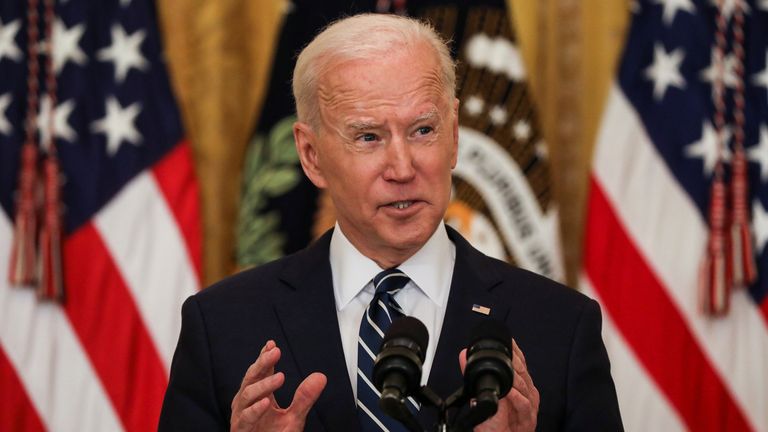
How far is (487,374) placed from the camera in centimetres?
160

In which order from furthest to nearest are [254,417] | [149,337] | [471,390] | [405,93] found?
[149,337] < [405,93] < [254,417] < [471,390]

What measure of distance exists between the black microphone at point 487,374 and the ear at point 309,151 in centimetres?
79

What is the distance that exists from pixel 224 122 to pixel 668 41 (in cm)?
155

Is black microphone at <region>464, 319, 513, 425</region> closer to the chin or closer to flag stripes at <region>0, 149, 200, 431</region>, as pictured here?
the chin

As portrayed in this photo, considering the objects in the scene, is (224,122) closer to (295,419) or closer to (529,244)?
(529,244)

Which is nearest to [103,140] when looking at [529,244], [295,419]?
[529,244]

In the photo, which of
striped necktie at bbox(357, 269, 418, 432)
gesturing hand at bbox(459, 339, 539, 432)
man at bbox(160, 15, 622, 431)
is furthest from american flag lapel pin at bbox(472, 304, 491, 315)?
gesturing hand at bbox(459, 339, 539, 432)

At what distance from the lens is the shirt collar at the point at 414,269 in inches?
89.4

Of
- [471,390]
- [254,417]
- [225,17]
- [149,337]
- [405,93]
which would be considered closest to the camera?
[471,390]

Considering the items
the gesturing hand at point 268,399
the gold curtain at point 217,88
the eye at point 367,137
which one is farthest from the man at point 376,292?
the gold curtain at point 217,88

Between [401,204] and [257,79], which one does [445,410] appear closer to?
Result: [401,204]

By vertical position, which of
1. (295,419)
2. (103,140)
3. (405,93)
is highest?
(103,140)

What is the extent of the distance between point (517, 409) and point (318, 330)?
536mm

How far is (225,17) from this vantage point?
4027mm
